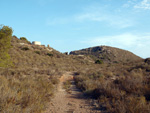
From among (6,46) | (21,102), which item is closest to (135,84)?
(21,102)

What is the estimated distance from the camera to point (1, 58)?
1503cm

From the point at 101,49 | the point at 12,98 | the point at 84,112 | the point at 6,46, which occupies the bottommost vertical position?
the point at 84,112

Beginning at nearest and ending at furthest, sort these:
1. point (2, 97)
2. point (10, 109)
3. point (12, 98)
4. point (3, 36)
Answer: point (10, 109) → point (2, 97) → point (12, 98) → point (3, 36)

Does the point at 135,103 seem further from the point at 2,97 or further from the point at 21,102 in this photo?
the point at 2,97

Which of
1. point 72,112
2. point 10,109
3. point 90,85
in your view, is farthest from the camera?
point 90,85

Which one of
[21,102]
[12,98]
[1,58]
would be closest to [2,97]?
[12,98]

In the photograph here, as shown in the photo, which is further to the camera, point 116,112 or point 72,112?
point 72,112

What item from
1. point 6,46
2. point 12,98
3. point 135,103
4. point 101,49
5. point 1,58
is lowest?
point 135,103

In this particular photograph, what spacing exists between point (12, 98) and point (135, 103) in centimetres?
441

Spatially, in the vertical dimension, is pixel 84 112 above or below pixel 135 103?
below

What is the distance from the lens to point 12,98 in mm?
4492

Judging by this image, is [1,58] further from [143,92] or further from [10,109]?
[143,92]

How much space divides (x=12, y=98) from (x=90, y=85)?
5.63 metres

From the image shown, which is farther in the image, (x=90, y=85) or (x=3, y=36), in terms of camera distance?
(x=3, y=36)
